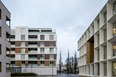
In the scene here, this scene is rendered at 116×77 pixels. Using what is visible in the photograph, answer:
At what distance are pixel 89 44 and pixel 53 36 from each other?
28426 mm

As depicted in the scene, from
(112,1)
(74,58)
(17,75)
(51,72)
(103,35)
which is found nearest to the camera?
(112,1)

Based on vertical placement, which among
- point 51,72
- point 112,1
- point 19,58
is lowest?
point 51,72

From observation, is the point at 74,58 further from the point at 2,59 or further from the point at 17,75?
the point at 2,59

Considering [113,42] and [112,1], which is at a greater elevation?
[112,1]

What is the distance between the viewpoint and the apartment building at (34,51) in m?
63.6

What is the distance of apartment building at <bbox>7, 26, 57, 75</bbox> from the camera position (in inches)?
2504

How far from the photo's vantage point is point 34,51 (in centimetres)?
6506

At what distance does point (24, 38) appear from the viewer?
65125mm

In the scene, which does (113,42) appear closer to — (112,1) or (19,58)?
(112,1)

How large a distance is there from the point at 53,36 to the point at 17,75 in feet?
67.4

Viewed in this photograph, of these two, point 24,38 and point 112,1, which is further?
point 24,38

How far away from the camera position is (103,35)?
85.9 feet

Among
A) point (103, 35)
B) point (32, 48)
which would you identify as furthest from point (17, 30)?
point (103, 35)

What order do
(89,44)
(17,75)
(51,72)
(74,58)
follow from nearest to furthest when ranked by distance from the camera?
1. (89,44)
2. (17,75)
3. (51,72)
4. (74,58)
